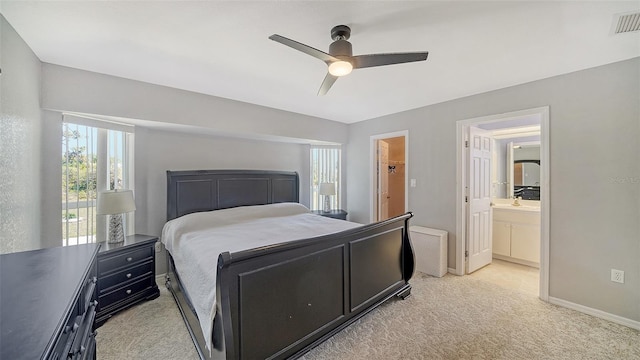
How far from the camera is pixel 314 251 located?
6.18 ft

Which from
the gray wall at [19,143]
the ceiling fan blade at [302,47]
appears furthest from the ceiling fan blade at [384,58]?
the gray wall at [19,143]

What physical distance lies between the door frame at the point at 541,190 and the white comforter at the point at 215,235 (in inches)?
62.7

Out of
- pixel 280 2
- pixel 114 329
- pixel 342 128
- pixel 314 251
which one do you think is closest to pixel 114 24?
pixel 280 2

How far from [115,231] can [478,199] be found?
4569mm

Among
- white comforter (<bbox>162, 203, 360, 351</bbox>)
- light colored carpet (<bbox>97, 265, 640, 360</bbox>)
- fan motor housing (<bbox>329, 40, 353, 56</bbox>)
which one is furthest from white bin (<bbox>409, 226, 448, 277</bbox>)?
fan motor housing (<bbox>329, 40, 353, 56</bbox>)

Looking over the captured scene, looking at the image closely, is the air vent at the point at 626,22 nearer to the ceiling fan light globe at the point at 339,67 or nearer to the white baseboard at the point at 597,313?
the ceiling fan light globe at the point at 339,67

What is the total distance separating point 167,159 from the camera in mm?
3291

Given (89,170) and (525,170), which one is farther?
(525,170)

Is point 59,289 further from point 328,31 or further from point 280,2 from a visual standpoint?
point 328,31

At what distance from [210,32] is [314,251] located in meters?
1.83

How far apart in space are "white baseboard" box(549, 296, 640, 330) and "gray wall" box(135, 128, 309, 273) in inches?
162

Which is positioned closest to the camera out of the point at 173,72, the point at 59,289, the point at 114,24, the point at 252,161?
the point at 59,289

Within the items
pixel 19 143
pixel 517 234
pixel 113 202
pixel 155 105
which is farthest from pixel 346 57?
pixel 517 234

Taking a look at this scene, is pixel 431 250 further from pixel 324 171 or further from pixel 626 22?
pixel 626 22
